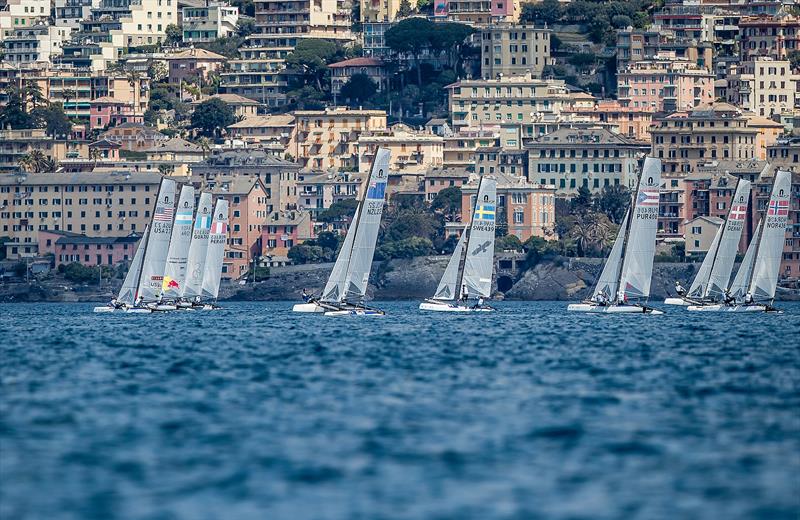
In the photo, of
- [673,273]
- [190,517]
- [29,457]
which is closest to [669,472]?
[190,517]

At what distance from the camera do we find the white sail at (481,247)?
337 feet

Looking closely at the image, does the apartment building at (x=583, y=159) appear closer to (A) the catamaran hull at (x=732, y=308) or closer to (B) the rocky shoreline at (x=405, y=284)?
(B) the rocky shoreline at (x=405, y=284)

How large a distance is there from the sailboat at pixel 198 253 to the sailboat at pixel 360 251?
40.8ft

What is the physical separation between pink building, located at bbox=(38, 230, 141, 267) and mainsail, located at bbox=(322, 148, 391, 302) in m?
82.9

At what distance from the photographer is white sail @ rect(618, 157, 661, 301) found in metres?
98.1

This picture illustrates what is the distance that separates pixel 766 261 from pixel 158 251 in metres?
28.5

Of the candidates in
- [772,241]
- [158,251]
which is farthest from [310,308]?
[772,241]

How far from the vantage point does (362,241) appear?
94.2 meters

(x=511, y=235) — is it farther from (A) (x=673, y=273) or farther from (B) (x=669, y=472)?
(B) (x=669, y=472)

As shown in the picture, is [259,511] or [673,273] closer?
[259,511]

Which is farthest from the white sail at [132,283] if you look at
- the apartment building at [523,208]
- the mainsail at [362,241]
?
the apartment building at [523,208]

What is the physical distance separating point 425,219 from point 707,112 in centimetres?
2939

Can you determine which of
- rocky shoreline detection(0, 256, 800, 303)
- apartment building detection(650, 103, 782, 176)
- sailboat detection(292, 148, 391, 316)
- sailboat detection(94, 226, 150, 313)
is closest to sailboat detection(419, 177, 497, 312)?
sailboat detection(292, 148, 391, 316)

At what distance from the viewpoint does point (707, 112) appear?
640 ft
